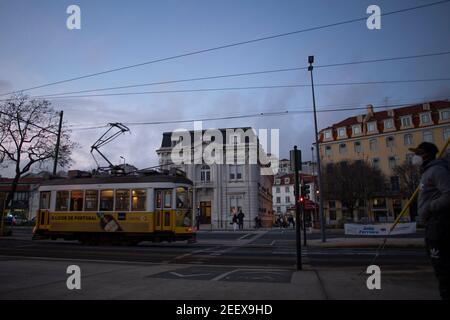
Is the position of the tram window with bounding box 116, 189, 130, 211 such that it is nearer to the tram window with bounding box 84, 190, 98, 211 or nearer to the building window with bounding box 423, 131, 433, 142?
the tram window with bounding box 84, 190, 98, 211

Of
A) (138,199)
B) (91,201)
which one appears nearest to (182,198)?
(138,199)

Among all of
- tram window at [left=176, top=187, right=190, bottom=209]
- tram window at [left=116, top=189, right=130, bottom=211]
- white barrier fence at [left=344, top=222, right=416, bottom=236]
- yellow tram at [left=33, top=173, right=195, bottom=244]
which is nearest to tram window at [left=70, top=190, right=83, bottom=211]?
yellow tram at [left=33, top=173, right=195, bottom=244]

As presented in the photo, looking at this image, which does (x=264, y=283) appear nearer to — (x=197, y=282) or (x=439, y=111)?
(x=197, y=282)

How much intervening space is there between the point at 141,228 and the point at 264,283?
12302 millimetres

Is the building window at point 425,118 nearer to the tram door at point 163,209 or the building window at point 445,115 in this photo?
the building window at point 445,115

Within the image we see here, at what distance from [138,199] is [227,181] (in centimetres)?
3271

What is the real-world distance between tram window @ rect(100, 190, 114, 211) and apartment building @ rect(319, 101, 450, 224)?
45.1 m

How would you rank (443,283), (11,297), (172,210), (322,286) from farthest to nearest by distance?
(172,210) → (322,286) → (11,297) → (443,283)

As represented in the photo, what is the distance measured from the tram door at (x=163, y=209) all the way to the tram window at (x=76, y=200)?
4.73 meters

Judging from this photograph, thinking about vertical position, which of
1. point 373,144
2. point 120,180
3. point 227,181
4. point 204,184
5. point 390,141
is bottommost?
point 120,180

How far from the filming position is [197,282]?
6344 mm

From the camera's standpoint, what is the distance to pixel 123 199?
1803 centimetres

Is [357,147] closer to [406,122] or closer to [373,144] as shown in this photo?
[373,144]
